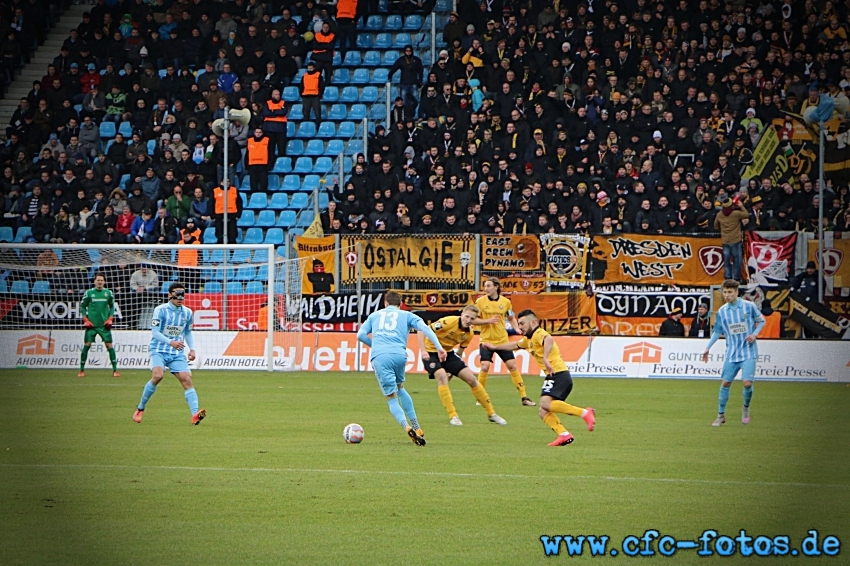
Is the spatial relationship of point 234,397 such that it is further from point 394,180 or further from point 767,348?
point 767,348

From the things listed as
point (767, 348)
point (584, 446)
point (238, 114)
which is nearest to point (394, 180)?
point (238, 114)

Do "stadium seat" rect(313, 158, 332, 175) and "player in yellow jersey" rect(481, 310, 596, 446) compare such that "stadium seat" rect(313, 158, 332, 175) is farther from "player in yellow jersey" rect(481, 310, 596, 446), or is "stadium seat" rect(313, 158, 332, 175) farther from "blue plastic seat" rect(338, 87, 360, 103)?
"player in yellow jersey" rect(481, 310, 596, 446)

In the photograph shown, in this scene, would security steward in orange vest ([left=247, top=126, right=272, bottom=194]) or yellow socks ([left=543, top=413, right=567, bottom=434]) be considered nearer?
yellow socks ([left=543, top=413, right=567, bottom=434])

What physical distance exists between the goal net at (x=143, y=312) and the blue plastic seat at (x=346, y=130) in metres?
6.73

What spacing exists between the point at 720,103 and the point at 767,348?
607cm

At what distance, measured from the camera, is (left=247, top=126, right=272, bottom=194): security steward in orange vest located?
107ft

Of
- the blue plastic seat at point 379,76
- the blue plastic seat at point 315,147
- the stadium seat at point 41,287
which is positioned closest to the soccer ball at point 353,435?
the stadium seat at point 41,287

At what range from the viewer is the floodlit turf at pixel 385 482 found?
29.6ft

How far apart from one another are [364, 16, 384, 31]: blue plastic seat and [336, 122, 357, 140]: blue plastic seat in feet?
12.1

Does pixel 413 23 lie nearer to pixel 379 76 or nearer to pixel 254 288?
pixel 379 76

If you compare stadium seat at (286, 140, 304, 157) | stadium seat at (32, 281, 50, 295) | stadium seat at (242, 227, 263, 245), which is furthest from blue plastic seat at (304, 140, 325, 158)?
stadium seat at (32, 281, 50, 295)

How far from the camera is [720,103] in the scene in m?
27.9

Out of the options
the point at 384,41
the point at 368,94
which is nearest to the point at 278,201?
the point at 368,94

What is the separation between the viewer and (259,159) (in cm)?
3291
